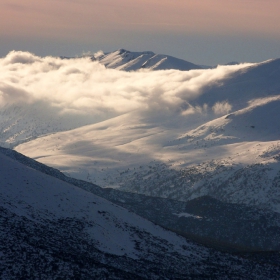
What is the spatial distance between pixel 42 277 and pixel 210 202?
3901 inches

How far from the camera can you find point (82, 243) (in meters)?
74.6

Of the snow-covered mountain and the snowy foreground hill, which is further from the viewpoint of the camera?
the snow-covered mountain

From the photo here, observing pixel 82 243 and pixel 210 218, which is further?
pixel 210 218

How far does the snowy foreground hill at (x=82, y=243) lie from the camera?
209ft

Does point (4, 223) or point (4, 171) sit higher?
point (4, 171)

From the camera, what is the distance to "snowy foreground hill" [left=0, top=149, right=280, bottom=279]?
6369cm

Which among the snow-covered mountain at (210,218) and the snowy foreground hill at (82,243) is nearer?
the snowy foreground hill at (82,243)

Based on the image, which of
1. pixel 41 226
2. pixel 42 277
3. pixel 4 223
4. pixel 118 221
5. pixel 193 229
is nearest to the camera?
pixel 42 277

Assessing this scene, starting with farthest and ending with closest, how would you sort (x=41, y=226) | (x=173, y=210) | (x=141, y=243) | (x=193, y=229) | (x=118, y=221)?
1. (x=173, y=210)
2. (x=193, y=229)
3. (x=118, y=221)
4. (x=141, y=243)
5. (x=41, y=226)

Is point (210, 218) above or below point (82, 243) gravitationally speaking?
below

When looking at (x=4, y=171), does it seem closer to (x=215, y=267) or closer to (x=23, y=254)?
(x=23, y=254)

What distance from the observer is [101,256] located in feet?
234

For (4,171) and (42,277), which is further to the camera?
(4,171)

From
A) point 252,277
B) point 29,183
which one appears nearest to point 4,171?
point 29,183
